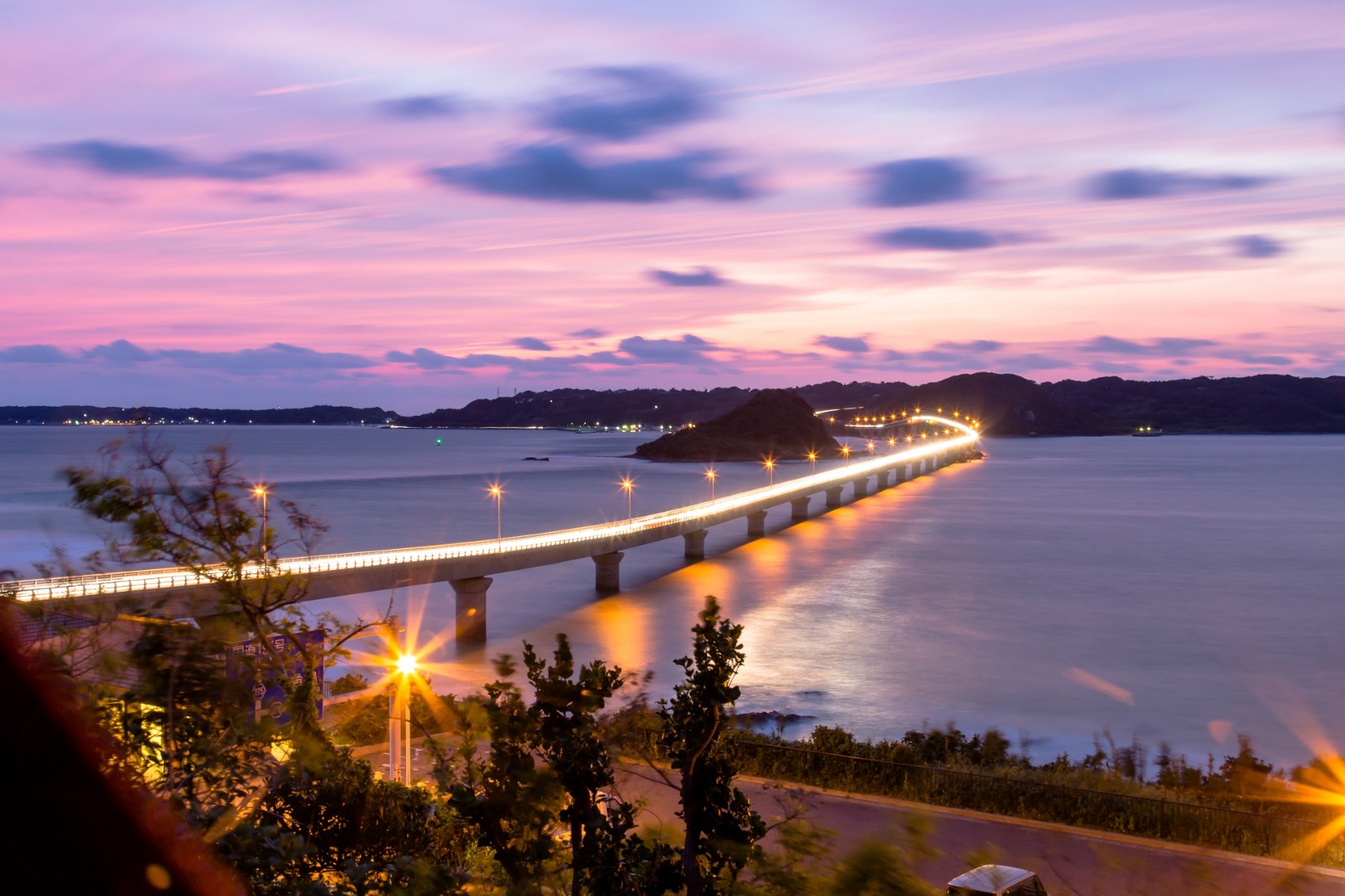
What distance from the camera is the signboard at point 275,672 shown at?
1083cm

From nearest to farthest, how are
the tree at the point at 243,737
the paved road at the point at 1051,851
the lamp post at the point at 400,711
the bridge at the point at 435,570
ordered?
1. the tree at the point at 243,737
2. the paved road at the point at 1051,851
3. the lamp post at the point at 400,711
4. the bridge at the point at 435,570

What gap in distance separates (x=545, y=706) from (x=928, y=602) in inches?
2166

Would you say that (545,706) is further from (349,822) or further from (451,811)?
(349,822)

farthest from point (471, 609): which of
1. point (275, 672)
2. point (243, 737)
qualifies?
point (243, 737)

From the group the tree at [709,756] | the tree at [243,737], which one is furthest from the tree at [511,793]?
the tree at [709,756]

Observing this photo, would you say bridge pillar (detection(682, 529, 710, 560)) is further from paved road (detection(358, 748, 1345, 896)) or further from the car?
the car

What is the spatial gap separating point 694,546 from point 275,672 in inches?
2580

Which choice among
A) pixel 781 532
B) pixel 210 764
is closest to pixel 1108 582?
pixel 781 532

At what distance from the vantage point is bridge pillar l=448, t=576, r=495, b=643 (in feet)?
157

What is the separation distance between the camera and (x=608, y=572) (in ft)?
201

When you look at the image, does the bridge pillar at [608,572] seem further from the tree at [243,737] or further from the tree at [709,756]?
the tree at [709,756]

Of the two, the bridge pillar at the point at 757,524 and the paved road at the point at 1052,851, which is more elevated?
the paved road at the point at 1052,851

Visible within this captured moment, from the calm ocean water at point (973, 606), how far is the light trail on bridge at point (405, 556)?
11.3 feet

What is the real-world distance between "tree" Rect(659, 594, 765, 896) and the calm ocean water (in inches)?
999
